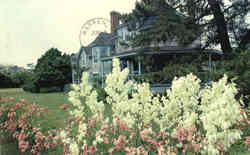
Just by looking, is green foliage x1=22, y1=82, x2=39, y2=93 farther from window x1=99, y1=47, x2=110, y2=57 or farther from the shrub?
the shrub

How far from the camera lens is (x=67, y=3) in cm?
893

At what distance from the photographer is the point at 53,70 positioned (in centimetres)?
2117

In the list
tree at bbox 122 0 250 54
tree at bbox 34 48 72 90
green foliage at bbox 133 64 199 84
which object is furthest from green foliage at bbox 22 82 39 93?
green foliage at bbox 133 64 199 84

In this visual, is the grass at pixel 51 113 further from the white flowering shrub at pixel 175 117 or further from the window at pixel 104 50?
the window at pixel 104 50

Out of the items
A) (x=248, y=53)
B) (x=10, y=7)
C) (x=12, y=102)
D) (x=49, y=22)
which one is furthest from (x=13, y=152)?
(x=248, y=53)

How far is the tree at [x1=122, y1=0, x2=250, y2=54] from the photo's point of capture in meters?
9.97

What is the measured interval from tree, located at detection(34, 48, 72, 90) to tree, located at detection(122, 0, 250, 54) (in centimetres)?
1294

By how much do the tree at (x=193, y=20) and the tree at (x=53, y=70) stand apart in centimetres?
1294

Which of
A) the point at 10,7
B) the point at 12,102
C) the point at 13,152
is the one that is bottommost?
the point at 13,152

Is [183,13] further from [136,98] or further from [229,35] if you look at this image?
[136,98]

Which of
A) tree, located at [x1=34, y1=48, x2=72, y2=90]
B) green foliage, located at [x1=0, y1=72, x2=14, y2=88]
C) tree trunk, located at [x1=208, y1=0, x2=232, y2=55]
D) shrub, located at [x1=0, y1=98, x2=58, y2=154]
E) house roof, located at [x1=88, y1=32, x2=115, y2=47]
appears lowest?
shrub, located at [x1=0, y1=98, x2=58, y2=154]

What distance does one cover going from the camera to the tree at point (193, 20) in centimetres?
997

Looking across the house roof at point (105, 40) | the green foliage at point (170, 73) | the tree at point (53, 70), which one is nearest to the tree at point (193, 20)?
the green foliage at point (170, 73)

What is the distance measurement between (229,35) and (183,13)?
326 cm
